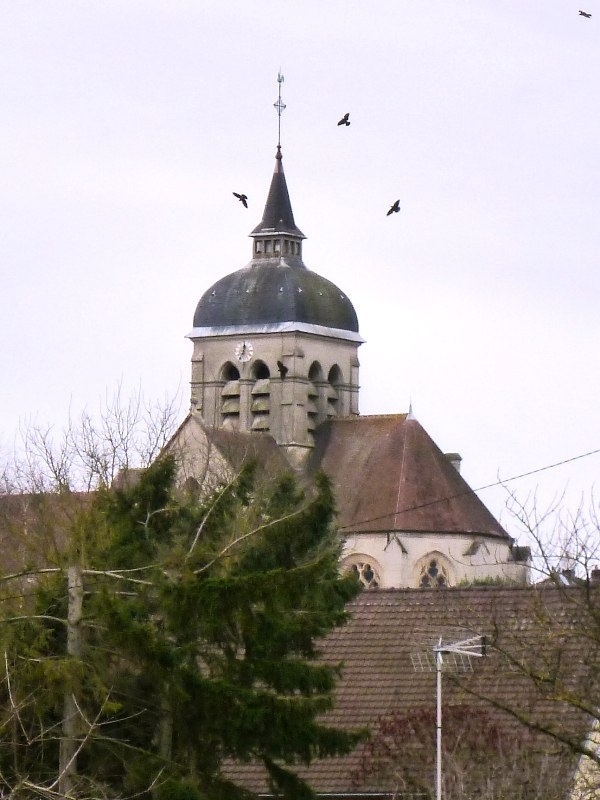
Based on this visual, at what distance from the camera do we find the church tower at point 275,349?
250 ft

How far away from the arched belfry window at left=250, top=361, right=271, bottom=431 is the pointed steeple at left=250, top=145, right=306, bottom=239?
4803 millimetres

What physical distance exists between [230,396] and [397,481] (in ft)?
23.5

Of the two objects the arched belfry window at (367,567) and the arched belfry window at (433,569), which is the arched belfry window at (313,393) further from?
the arched belfry window at (433,569)

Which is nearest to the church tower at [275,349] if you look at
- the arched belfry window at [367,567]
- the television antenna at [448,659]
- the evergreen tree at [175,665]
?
the arched belfry window at [367,567]

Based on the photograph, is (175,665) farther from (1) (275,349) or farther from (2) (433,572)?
(1) (275,349)

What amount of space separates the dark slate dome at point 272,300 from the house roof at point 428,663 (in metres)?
49.5

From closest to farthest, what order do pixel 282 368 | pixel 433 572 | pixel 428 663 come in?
pixel 428 663 → pixel 433 572 → pixel 282 368

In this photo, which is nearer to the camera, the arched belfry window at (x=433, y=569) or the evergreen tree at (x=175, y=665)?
the evergreen tree at (x=175, y=665)

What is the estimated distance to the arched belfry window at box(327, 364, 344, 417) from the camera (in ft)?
255

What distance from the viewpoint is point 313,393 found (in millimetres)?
76938

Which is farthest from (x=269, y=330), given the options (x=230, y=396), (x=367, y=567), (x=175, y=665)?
(x=175, y=665)

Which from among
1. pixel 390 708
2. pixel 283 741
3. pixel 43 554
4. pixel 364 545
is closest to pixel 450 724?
pixel 390 708

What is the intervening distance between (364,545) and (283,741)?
166 ft

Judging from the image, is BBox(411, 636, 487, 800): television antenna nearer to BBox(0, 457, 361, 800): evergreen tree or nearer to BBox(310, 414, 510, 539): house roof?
BBox(0, 457, 361, 800): evergreen tree
